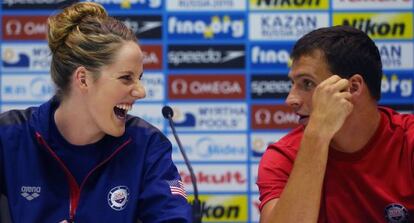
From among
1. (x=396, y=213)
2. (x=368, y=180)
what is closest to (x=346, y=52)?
(x=368, y=180)

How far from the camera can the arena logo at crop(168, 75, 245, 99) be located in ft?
12.7

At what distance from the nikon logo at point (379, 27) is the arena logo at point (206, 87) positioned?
708mm

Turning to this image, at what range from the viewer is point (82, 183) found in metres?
1.94

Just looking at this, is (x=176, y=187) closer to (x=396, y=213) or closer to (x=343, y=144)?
(x=343, y=144)

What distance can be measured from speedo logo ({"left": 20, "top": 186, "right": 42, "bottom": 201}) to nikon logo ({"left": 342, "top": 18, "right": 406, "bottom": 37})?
244 centimetres

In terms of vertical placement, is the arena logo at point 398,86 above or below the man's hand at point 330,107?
below

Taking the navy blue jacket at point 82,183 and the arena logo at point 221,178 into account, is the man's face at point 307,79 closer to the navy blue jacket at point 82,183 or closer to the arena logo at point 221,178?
the navy blue jacket at point 82,183

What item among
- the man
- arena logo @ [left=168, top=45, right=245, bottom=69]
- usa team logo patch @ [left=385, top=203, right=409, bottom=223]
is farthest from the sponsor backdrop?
usa team logo patch @ [left=385, top=203, right=409, bottom=223]

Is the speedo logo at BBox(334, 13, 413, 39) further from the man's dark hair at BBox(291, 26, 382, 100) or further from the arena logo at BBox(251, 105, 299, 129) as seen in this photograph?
the man's dark hair at BBox(291, 26, 382, 100)

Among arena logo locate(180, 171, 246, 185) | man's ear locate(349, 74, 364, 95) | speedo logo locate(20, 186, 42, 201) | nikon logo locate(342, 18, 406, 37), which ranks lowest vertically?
arena logo locate(180, 171, 246, 185)

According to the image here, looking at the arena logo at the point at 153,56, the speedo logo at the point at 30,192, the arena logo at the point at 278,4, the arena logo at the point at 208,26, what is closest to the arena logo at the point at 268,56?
the arena logo at the point at 208,26

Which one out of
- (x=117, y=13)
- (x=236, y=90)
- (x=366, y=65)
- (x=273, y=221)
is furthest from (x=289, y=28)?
(x=273, y=221)

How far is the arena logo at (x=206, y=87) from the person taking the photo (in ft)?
12.7

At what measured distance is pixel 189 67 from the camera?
388cm
